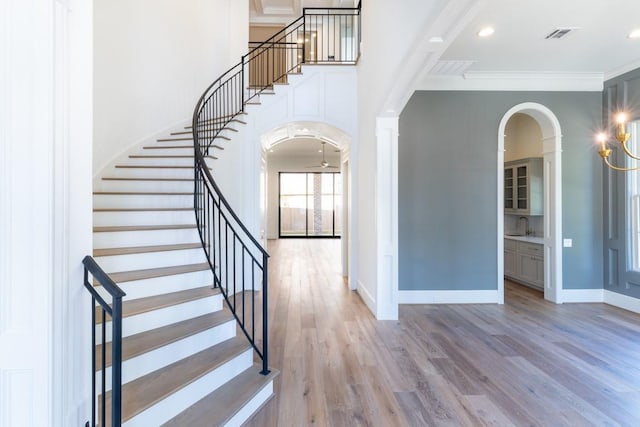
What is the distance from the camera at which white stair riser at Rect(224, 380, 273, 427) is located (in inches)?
79.7

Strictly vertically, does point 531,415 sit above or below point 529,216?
below

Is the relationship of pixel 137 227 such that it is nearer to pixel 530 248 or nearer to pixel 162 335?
pixel 162 335

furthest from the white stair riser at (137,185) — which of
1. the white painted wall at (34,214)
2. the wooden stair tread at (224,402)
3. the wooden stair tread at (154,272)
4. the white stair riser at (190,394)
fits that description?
the white painted wall at (34,214)

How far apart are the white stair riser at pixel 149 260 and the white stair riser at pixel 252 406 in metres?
1.49

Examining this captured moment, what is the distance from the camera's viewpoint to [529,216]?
6.14 m

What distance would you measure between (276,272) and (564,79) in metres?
6.13

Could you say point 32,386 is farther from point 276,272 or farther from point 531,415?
point 276,272

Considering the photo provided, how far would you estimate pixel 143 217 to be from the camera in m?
3.38

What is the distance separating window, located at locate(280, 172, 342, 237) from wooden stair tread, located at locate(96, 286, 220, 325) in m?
10.4

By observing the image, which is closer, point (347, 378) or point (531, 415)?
point (531, 415)


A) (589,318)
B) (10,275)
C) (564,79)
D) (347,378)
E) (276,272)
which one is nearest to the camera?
(10,275)

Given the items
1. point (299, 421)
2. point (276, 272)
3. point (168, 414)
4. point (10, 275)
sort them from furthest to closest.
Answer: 1. point (276, 272)
2. point (299, 421)
3. point (168, 414)
4. point (10, 275)

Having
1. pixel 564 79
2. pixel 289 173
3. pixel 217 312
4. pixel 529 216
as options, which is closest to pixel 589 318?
pixel 529 216

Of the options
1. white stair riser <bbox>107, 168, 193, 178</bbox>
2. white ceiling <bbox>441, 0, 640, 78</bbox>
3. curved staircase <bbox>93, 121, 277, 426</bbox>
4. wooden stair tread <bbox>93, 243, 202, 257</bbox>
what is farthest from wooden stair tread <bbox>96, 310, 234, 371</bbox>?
white ceiling <bbox>441, 0, 640, 78</bbox>
